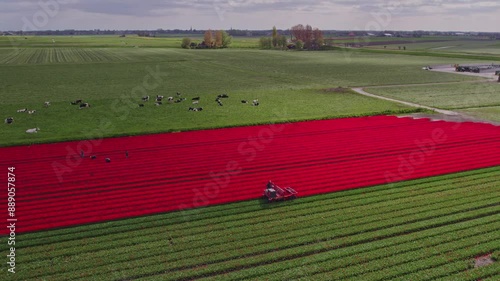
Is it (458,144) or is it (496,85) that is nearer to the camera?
(458,144)

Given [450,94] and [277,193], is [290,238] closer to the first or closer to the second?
[277,193]

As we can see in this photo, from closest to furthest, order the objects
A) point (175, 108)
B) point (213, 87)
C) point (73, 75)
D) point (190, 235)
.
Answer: point (190, 235) < point (175, 108) < point (213, 87) < point (73, 75)

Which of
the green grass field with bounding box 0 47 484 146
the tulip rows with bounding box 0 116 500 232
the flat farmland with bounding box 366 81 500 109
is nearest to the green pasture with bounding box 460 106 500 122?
the flat farmland with bounding box 366 81 500 109

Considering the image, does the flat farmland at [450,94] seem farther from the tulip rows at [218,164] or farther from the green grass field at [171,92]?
the tulip rows at [218,164]

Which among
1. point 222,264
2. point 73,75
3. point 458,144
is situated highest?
point 73,75

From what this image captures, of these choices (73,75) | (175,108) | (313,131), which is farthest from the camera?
(73,75)

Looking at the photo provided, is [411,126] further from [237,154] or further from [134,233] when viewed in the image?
[134,233]

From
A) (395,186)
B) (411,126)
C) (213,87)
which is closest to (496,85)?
(411,126)
